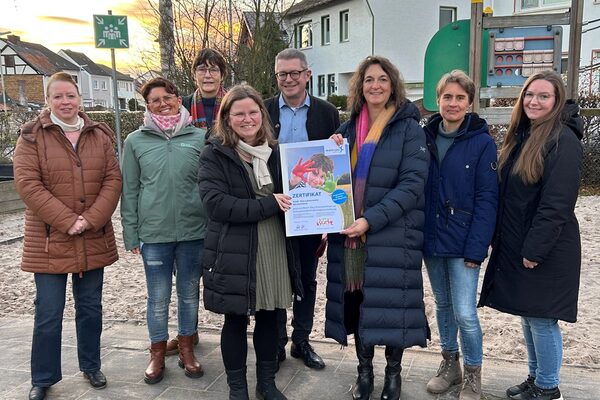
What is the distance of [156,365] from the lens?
407 cm

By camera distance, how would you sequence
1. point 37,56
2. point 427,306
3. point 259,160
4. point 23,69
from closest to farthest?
point 259,160, point 427,306, point 23,69, point 37,56

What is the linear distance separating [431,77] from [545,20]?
4.24 feet

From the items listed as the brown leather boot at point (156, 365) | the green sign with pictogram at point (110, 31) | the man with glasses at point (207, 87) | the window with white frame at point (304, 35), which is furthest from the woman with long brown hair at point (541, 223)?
the window with white frame at point (304, 35)

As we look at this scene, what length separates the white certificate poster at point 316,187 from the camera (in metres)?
3.41

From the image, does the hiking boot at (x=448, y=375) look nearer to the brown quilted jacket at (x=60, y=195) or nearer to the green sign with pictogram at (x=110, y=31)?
the brown quilted jacket at (x=60, y=195)

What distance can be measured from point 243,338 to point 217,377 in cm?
76

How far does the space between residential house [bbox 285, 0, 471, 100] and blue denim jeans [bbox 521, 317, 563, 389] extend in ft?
81.2

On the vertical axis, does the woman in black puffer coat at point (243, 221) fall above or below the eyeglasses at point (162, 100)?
below

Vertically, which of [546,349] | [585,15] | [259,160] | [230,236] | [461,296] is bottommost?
[546,349]

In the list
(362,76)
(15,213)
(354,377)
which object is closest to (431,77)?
(362,76)

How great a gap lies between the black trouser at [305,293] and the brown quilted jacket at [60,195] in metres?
1.41

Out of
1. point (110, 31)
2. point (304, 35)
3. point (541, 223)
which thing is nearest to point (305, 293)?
point (541, 223)

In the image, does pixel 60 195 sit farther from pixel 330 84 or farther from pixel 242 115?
pixel 330 84

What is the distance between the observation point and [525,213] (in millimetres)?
3338
